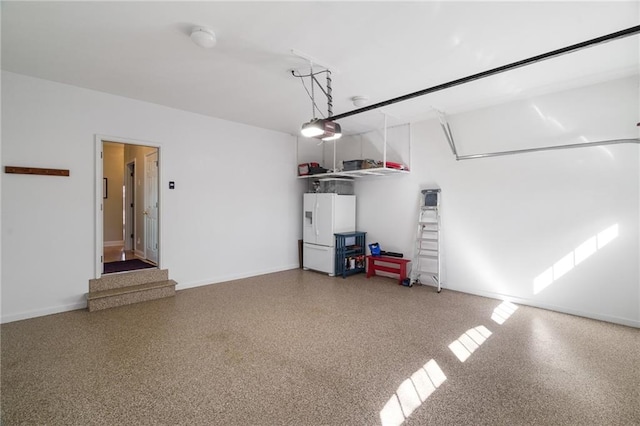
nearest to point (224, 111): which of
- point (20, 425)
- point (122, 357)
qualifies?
point (122, 357)

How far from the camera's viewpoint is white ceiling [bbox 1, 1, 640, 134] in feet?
8.12

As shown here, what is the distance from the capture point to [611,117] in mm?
3779

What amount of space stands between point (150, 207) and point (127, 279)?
82.3 inches

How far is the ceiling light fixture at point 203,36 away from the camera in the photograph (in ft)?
8.93

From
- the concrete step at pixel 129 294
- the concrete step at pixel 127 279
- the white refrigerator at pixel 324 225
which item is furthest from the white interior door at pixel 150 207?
the white refrigerator at pixel 324 225

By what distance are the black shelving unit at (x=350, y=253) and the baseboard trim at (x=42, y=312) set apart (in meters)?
4.23

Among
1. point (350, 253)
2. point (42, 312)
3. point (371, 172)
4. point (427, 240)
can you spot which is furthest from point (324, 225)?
point (42, 312)

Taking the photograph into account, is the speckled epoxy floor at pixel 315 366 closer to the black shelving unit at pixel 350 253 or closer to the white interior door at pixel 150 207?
the black shelving unit at pixel 350 253

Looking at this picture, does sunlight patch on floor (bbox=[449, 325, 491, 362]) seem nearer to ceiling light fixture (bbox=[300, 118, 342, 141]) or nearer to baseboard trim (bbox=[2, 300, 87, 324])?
ceiling light fixture (bbox=[300, 118, 342, 141])

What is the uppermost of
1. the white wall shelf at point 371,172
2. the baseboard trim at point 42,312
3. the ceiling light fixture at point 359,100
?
the ceiling light fixture at point 359,100

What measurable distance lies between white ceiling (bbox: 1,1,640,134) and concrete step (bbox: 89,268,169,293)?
Answer: 8.99ft

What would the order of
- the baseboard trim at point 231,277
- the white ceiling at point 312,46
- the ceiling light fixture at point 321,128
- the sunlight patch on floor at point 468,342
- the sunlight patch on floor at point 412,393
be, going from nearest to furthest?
the sunlight patch on floor at point 412,393 < the white ceiling at point 312,46 < the sunlight patch on floor at point 468,342 < the ceiling light fixture at point 321,128 < the baseboard trim at point 231,277

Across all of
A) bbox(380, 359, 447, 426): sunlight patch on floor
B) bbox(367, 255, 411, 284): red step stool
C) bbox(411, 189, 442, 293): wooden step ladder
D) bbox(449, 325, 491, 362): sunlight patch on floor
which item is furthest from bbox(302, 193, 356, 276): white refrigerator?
bbox(380, 359, 447, 426): sunlight patch on floor

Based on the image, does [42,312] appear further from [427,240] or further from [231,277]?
[427,240]
